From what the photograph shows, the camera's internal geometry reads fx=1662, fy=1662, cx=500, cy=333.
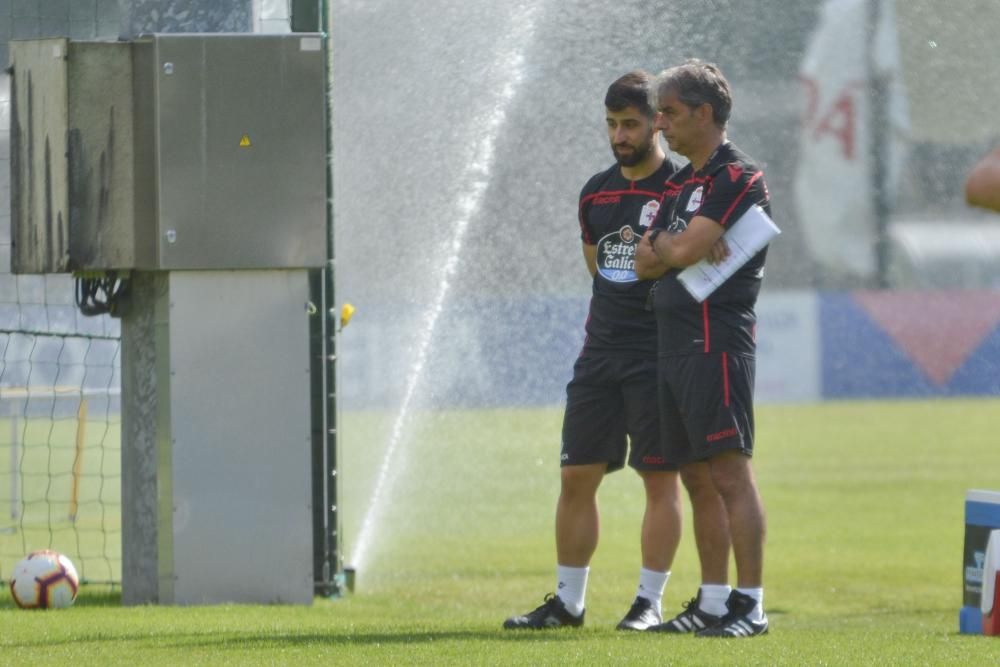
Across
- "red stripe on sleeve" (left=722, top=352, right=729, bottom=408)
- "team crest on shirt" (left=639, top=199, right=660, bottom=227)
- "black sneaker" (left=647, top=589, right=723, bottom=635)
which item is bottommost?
"black sneaker" (left=647, top=589, right=723, bottom=635)

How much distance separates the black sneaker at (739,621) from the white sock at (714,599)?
0.15 metres

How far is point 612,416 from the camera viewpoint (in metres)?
4.84

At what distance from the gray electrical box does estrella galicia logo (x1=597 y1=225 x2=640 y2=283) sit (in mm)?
1089

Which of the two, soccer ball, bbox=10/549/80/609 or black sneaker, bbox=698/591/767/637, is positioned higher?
black sneaker, bbox=698/591/767/637

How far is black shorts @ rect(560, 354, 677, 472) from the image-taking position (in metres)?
4.78

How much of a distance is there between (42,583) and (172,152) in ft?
4.78

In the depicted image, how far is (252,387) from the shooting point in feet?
18.0

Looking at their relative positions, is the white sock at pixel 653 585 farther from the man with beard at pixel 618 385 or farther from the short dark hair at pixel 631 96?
the short dark hair at pixel 631 96

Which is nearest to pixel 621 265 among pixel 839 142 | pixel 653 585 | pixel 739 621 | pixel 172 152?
pixel 653 585

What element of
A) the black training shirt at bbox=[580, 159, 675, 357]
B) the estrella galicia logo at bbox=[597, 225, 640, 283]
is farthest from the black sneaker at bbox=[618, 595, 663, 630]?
the estrella galicia logo at bbox=[597, 225, 640, 283]

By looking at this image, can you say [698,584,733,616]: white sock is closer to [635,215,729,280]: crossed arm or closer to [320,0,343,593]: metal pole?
[635,215,729,280]: crossed arm

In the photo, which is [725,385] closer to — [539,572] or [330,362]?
[330,362]

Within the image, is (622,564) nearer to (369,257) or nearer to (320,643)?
(369,257)

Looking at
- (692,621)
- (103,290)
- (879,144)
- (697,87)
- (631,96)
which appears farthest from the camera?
(879,144)
